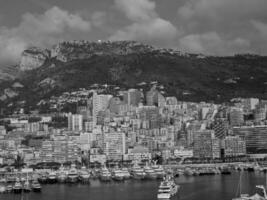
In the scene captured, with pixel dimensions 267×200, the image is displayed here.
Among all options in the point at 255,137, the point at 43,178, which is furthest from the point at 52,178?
the point at 255,137

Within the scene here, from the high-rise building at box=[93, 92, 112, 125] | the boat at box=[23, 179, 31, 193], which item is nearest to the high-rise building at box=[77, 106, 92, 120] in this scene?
the high-rise building at box=[93, 92, 112, 125]

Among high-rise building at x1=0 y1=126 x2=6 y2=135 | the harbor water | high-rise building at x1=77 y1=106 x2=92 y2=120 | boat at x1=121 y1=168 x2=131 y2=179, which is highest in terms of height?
high-rise building at x1=77 y1=106 x2=92 y2=120

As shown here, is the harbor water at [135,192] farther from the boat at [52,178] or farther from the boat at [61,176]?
the boat at [52,178]

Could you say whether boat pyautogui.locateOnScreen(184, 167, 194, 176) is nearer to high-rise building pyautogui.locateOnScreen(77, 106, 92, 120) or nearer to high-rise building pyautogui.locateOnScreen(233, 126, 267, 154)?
high-rise building pyautogui.locateOnScreen(233, 126, 267, 154)

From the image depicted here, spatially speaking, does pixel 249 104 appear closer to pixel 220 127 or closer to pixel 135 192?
pixel 220 127

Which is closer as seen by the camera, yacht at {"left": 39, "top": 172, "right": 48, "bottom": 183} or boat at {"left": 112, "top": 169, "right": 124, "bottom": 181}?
boat at {"left": 112, "top": 169, "right": 124, "bottom": 181}
